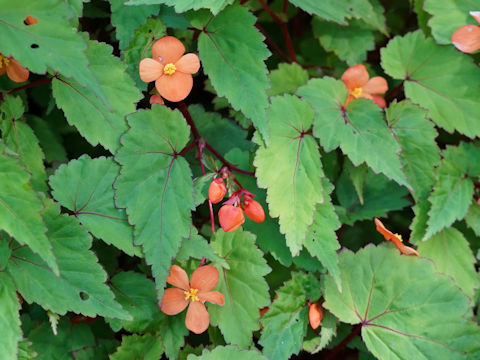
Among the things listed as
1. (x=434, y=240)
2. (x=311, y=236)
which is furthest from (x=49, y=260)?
(x=434, y=240)

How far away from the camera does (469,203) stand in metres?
1.85

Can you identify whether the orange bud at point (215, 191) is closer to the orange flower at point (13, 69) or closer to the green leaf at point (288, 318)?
the green leaf at point (288, 318)

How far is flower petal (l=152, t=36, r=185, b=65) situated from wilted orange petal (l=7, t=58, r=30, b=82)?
0.41 metres

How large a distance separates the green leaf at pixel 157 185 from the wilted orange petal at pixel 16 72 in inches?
15.4

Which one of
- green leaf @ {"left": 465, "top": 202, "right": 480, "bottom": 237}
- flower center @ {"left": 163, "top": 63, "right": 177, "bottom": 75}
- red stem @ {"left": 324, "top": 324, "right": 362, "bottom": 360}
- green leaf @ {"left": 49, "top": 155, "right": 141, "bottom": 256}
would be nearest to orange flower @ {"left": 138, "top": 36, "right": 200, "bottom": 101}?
flower center @ {"left": 163, "top": 63, "right": 177, "bottom": 75}

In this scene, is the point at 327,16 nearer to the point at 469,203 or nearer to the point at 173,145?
the point at 173,145

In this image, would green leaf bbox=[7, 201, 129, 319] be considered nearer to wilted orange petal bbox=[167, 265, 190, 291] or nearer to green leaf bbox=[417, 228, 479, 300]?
wilted orange petal bbox=[167, 265, 190, 291]

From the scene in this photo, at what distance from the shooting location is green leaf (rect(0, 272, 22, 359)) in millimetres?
1268

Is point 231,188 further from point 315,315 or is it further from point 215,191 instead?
point 315,315

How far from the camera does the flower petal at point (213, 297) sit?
1.52 m

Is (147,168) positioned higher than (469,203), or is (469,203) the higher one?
(147,168)

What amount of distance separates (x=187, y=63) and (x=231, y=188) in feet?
1.36

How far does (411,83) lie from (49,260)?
141 cm

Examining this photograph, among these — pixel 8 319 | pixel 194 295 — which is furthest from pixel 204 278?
pixel 8 319
